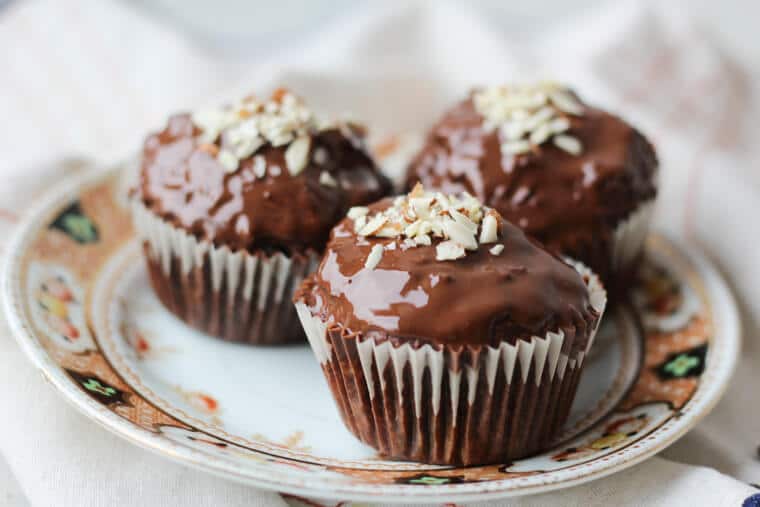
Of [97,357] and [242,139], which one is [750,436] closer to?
[242,139]

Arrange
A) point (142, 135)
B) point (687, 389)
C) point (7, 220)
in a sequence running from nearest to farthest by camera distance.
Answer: point (687, 389), point (7, 220), point (142, 135)

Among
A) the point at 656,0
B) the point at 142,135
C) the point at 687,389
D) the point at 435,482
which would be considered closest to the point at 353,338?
the point at 435,482

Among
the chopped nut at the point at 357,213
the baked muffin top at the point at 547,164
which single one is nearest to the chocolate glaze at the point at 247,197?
the chopped nut at the point at 357,213

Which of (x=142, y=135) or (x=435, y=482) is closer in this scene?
(x=435, y=482)

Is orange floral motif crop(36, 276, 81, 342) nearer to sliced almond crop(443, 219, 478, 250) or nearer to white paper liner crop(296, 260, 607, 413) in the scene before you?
white paper liner crop(296, 260, 607, 413)

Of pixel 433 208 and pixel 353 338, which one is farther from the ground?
pixel 433 208

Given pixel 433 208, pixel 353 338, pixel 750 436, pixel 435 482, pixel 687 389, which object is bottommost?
pixel 750 436
